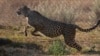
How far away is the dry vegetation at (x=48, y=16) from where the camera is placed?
1430 cm

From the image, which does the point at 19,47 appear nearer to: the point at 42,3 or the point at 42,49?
the point at 42,49

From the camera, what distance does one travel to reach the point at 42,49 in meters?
14.1

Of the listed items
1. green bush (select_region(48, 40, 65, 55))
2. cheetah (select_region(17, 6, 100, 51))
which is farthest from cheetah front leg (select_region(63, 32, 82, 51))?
green bush (select_region(48, 40, 65, 55))

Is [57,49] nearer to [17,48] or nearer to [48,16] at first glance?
[17,48]

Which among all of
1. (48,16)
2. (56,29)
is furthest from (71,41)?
(48,16)

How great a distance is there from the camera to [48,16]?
17.5m

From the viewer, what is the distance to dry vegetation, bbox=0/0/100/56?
14305 millimetres

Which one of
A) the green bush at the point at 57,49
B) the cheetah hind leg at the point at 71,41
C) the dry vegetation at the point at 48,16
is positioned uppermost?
the green bush at the point at 57,49

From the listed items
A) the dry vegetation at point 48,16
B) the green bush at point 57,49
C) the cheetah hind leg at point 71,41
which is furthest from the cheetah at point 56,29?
the green bush at point 57,49

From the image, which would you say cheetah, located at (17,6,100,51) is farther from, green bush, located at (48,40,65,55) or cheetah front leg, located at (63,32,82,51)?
green bush, located at (48,40,65,55)

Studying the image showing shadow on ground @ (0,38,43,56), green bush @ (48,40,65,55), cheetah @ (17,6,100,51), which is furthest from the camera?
cheetah @ (17,6,100,51)

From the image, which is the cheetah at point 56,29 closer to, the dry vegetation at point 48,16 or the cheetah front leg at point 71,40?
the cheetah front leg at point 71,40

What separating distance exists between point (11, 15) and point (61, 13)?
1630mm

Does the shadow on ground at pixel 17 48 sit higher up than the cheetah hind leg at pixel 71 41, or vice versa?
the cheetah hind leg at pixel 71 41
